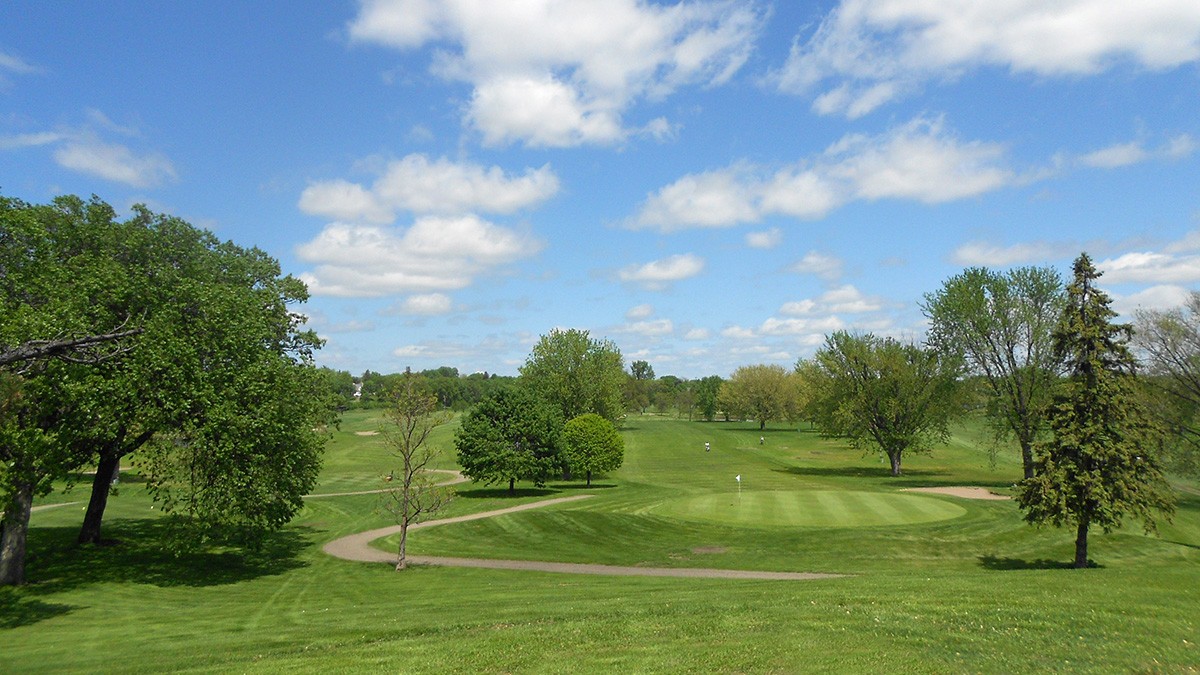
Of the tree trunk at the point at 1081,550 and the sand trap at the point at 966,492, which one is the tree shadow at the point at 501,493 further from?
the tree trunk at the point at 1081,550

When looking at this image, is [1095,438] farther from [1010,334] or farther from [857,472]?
[857,472]

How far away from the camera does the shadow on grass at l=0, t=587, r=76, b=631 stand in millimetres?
19172

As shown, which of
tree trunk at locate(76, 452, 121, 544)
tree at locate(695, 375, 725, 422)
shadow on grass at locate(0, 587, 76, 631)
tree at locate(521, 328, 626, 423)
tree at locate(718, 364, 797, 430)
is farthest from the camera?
tree at locate(695, 375, 725, 422)

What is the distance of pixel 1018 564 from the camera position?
2914 cm

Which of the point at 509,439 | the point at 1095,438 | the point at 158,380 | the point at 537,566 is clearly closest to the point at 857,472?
the point at 509,439

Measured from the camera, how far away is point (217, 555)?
3012 cm

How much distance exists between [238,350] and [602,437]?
130 feet

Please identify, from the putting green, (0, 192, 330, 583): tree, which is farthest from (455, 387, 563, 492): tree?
(0, 192, 330, 583): tree

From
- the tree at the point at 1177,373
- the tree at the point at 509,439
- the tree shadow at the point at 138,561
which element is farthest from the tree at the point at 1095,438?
the tree at the point at 509,439

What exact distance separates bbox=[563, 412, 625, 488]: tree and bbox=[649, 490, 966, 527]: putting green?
15.6m

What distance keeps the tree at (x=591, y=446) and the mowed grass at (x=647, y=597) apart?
13.2 m

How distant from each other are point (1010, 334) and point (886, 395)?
49.8 ft

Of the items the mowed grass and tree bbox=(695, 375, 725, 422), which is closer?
the mowed grass

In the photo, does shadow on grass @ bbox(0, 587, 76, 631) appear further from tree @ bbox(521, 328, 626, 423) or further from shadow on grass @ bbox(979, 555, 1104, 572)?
tree @ bbox(521, 328, 626, 423)
